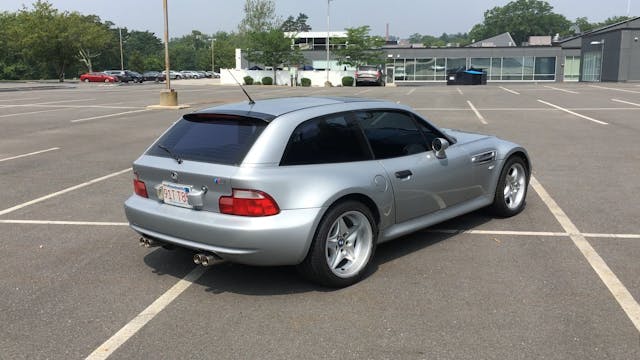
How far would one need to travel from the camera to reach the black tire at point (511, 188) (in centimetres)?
598

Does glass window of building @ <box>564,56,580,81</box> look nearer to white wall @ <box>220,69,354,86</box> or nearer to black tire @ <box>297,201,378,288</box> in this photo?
white wall @ <box>220,69,354,86</box>

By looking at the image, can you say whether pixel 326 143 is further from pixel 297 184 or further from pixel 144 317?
pixel 144 317

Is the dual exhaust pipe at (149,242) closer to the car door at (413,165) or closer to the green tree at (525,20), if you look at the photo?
the car door at (413,165)

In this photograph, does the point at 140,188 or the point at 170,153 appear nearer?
the point at 170,153

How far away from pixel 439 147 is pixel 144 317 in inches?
110

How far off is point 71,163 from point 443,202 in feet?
24.0

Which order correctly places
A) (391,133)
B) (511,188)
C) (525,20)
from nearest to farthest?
(391,133)
(511,188)
(525,20)

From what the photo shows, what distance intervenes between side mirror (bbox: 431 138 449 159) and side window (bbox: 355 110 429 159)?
4.3 inches

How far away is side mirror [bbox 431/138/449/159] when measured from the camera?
16.6 feet

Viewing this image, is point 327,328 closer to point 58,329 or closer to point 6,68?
point 58,329

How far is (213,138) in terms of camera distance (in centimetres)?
441

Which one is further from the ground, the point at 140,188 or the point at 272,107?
the point at 272,107

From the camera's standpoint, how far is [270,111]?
4461 millimetres

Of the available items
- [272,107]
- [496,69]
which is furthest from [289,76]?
[272,107]
